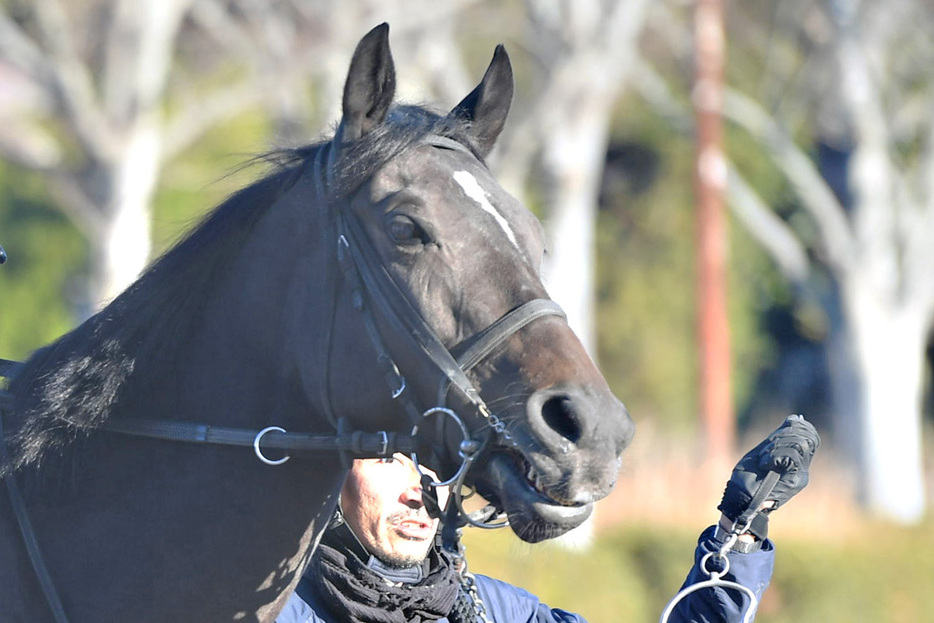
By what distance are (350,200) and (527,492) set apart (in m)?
0.67

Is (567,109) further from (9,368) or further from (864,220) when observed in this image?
(9,368)

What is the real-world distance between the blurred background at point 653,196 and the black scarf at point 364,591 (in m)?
0.32

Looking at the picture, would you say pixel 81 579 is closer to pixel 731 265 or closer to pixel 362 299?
pixel 362 299

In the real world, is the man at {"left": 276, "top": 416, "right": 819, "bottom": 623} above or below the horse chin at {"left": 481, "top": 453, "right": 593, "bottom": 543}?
above

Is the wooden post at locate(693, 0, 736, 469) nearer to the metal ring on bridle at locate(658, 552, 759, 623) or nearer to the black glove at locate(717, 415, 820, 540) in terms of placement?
the metal ring on bridle at locate(658, 552, 759, 623)

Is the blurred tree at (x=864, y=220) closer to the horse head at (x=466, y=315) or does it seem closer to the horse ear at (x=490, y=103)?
the horse ear at (x=490, y=103)

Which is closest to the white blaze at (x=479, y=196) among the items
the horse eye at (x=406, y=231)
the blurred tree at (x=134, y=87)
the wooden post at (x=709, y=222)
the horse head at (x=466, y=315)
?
the horse head at (x=466, y=315)

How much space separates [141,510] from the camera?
2445 mm

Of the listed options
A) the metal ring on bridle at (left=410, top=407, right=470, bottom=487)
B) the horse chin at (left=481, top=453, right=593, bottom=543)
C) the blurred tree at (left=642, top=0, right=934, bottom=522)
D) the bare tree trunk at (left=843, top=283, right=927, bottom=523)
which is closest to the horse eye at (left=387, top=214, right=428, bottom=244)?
the metal ring on bridle at (left=410, top=407, right=470, bottom=487)

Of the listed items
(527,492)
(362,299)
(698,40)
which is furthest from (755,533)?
(698,40)

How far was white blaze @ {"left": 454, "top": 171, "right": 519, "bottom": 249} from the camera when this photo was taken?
93.4 inches

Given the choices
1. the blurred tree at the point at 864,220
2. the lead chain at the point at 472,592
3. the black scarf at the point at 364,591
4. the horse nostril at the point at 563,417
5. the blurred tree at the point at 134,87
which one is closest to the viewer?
the horse nostril at the point at 563,417

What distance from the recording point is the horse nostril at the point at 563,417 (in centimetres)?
217

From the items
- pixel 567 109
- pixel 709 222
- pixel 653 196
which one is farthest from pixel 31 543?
pixel 653 196
